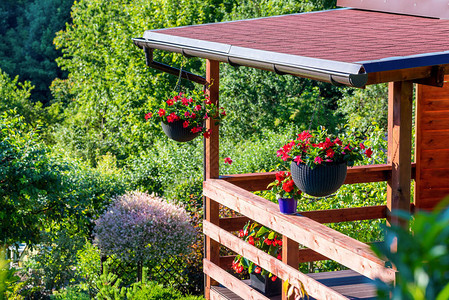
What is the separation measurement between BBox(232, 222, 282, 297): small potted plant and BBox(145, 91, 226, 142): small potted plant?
107 cm

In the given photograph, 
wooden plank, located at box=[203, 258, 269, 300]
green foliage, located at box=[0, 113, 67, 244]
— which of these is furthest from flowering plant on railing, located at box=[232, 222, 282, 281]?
green foliage, located at box=[0, 113, 67, 244]

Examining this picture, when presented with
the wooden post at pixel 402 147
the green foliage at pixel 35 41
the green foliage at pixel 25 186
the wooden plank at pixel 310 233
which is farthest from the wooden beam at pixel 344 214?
the green foliage at pixel 35 41

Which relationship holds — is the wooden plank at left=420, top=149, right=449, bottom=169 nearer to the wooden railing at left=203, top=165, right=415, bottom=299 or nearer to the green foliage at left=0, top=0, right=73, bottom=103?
the wooden railing at left=203, top=165, right=415, bottom=299

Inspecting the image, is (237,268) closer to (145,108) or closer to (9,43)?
(145,108)

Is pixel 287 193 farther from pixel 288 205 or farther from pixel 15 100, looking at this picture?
pixel 15 100

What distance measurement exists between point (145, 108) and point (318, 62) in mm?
15142

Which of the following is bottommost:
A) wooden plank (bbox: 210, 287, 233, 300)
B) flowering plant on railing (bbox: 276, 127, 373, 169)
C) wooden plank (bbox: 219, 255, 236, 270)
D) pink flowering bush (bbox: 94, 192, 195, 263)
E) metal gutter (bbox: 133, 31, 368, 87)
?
pink flowering bush (bbox: 94, 192, 195, 263)

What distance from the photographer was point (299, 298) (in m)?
4.42

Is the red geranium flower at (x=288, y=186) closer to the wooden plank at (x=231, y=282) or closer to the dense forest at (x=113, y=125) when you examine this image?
the wooden plank at (x=231, y=282)

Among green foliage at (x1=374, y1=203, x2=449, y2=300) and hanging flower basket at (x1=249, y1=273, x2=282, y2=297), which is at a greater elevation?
green foliage at (x1=374, y1=203, x2=449, y2=300)

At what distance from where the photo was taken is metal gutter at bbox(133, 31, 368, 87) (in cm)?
343

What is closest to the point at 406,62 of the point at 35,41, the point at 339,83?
the point at 339,83

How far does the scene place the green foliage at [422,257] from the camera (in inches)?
27.3

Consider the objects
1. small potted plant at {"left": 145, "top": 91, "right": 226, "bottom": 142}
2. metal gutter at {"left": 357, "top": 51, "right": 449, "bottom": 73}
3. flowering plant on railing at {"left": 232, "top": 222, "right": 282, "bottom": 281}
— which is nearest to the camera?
metal gutter at {"left": 357, "top": 51, "right": 449, "bottom": 73}
